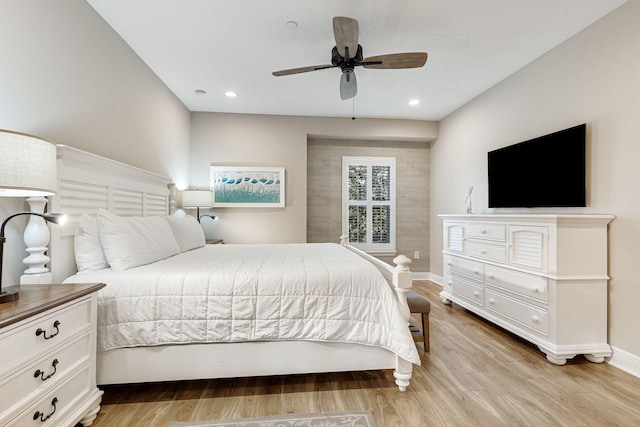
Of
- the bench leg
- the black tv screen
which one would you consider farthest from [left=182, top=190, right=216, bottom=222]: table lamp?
the black tv screen

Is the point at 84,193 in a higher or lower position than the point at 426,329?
higher

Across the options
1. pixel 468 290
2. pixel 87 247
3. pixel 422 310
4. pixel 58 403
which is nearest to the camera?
pixel 58 403

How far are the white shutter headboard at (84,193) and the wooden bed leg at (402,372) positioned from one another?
7.15ft

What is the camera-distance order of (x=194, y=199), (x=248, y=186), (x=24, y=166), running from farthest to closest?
(x=248, y=186) < (x=194, y=199) < (x=24, y=166)

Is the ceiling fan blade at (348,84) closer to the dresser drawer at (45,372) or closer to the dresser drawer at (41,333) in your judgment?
the dresser drawer at (41,333)

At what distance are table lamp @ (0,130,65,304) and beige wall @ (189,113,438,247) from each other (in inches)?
118

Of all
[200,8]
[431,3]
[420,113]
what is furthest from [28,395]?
[420,113]

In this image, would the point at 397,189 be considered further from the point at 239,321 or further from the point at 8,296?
the point at 8,296

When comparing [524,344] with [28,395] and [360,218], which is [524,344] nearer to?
[360,218]

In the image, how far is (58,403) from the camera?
1.25 metres

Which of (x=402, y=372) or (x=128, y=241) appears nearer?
(x=402, y=372)

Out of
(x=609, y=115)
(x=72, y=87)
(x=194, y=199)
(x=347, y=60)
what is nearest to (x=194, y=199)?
(x=194, y=199)

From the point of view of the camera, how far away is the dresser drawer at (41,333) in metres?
1.02

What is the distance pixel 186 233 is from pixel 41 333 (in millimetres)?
1696
